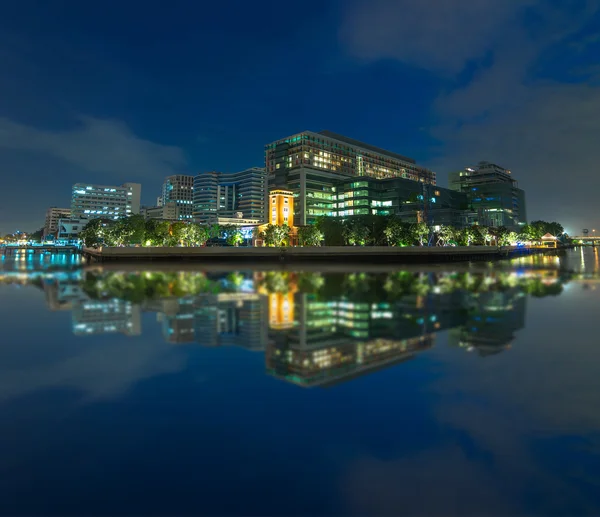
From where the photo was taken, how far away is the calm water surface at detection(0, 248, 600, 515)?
5.02 meters

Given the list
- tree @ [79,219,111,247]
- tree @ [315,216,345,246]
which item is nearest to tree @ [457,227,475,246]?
tree @ [315,216,345,246]

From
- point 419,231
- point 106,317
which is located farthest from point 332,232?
point 106,317

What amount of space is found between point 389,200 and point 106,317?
6173 inches

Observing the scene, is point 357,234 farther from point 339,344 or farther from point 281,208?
point 339,344

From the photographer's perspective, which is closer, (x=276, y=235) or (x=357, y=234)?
(x=357, y=234)

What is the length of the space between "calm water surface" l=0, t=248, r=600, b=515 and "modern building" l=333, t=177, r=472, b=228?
15064 centimetres

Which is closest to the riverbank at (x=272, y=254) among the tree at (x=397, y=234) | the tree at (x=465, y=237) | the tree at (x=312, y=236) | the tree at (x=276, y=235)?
the tree at (x=397, y=234)

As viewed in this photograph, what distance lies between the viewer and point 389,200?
16400cm

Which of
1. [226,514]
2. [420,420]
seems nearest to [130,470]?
[226,514]

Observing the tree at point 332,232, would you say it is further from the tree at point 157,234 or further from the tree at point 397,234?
the tree at point 157,234

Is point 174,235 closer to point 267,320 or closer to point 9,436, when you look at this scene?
point 267,320

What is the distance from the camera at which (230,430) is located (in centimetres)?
658

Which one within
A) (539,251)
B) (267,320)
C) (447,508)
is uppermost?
(539,251)

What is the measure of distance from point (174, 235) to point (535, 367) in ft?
385
